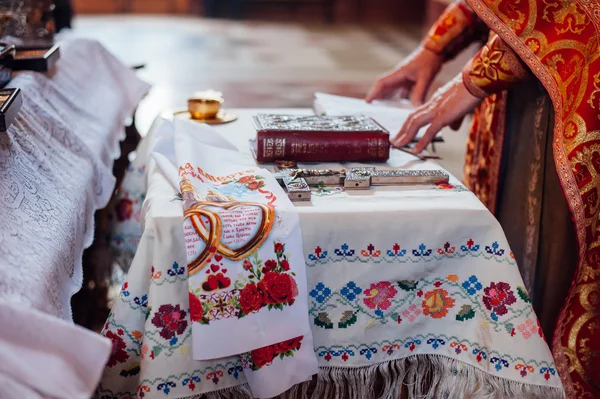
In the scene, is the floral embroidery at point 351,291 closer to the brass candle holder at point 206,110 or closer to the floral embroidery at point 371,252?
the floral embroidery at point 371,252

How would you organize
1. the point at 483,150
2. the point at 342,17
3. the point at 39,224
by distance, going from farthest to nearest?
the point at 342,17 < the point at 483,150 < the point at 39,224

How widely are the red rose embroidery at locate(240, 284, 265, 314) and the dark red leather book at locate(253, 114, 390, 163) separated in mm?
359

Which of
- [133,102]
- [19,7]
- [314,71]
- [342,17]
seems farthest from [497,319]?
[342,17]

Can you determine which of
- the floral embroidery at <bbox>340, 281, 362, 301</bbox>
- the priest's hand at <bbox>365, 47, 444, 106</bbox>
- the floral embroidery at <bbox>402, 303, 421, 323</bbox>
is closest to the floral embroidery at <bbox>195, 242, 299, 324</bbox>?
the floral embroidery at <bbox>340, 281, 362, 301</bbox>

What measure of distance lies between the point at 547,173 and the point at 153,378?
1004mm

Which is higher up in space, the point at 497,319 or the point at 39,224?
the point at 39,224

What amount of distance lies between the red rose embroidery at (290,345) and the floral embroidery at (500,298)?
1.10 feet

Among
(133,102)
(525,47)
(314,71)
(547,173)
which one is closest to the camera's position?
(525,47)

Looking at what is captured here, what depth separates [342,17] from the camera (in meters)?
9.37

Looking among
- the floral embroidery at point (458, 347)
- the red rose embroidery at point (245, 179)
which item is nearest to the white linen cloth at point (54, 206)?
the red rose embroidery at point (245, 179)

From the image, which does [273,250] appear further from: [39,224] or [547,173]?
[547,173]

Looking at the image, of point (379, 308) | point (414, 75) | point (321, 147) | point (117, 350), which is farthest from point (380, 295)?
point (414, 75)

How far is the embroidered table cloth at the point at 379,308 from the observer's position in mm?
1175

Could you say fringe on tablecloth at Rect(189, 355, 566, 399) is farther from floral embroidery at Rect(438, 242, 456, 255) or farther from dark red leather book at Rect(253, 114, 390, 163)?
dark red leather book at Rect(253, 114, 390, 163)
